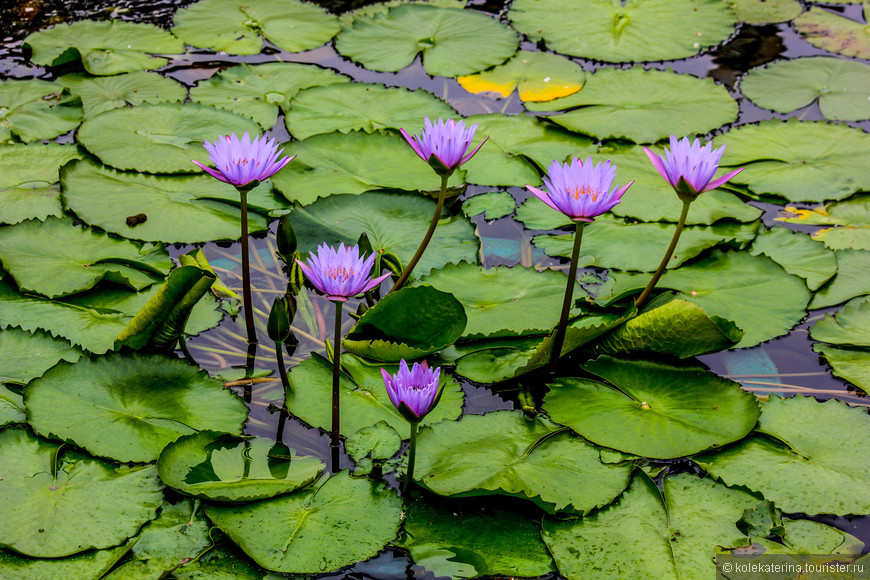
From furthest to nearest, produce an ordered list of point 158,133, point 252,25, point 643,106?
point 252,25, point 643,106, point 158,133

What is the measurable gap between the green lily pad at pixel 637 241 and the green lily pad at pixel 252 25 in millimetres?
2221

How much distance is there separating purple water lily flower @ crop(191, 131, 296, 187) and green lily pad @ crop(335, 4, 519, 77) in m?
2.06

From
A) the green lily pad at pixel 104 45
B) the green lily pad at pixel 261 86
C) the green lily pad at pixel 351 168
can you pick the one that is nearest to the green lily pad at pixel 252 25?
the green lily pad at pixel 104 45

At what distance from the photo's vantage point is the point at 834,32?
4.72 metres

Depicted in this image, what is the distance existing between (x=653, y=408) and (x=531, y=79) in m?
A: 2.37

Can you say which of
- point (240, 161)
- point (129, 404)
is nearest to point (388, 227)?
point (240, 161)

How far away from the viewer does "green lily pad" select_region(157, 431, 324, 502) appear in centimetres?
204

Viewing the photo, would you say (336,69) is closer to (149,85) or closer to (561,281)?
(149,85)

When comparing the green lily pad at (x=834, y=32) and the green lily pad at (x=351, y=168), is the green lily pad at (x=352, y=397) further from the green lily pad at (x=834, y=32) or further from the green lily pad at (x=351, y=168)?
the green lily pad at (x=834, y=32)

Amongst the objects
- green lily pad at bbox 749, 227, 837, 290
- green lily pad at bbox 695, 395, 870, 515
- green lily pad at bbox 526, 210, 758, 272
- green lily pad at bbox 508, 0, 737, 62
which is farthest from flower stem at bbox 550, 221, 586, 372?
green lily pad at bbox 508, 0, 737, 62

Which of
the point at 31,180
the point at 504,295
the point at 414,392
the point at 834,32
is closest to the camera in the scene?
the point at 414,392

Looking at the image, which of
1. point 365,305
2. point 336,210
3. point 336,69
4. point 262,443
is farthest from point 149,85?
point 262,443

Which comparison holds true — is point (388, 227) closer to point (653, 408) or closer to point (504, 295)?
point (504, 295)

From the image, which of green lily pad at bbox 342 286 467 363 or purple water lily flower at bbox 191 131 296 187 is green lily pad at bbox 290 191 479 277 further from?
purple water lily flower at bbox 191 131 296 187
